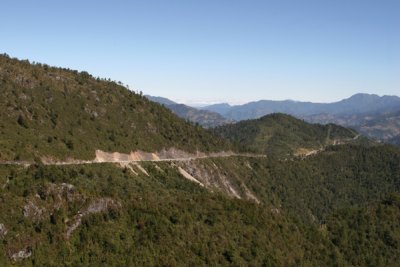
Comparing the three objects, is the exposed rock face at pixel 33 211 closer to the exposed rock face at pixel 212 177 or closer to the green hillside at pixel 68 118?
the green hillside at pixel 68 118

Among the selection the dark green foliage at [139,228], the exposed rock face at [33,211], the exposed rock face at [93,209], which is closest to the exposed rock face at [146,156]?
the dark green foliage at [139,228]

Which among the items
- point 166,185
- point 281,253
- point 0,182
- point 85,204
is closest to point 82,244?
point 85,204

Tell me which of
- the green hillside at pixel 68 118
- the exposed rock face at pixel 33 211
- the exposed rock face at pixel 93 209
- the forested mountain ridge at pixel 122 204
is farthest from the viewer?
the green hillside at pixel 68 118

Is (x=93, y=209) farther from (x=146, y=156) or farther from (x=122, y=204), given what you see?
(x=146, y=156)

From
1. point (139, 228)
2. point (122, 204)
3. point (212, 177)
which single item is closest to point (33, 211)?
point (122, 204)

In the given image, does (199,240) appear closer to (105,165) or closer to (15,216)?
(15,216)

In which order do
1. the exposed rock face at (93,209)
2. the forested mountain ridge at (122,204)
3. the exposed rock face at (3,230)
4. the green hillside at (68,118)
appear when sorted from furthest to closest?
1. the green hillside at (68,118)
2. the exposed rock face at (93,209)
3. the forested mountain ridge at (122,204)
4. the exposed rock face at (3,230)
